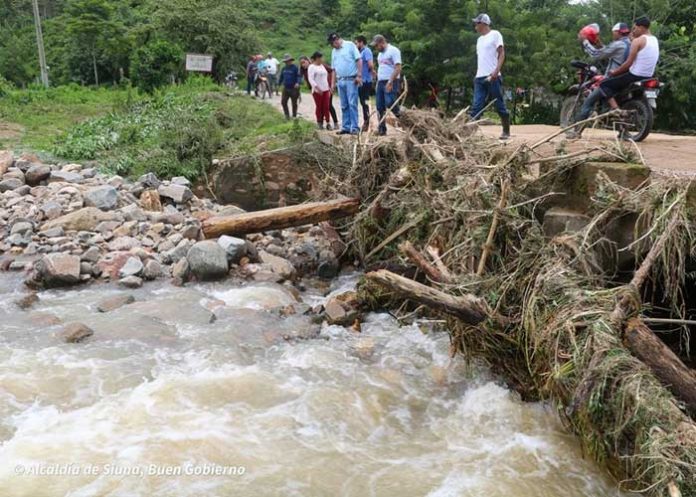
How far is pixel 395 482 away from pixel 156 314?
3.54 metres

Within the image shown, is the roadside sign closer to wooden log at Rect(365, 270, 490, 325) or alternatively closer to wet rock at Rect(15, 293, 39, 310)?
wet rock at Rect(15, 293, 39, 310)

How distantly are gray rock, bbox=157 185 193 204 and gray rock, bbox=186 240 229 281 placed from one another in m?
2.66

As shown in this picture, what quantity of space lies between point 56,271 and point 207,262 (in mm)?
1721

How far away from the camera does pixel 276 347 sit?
19.9ft

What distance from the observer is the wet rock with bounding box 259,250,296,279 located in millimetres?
8094

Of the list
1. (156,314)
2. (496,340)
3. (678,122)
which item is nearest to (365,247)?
(156,314)

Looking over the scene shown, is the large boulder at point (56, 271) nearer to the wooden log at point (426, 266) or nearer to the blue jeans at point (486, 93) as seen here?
the wooden log at point (426, 266)

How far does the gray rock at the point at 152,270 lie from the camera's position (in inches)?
311

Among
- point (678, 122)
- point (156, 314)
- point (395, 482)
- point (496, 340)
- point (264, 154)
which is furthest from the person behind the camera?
point (678, 122)

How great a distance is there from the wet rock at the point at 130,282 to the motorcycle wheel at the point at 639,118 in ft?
19.7

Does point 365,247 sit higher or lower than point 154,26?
lower

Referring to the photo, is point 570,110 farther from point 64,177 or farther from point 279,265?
point 64,177

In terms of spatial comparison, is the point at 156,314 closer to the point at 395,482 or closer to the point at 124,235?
the point at 124,235

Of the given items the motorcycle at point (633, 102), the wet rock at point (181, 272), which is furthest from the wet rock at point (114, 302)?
the motorcycle at point (633, 102)
